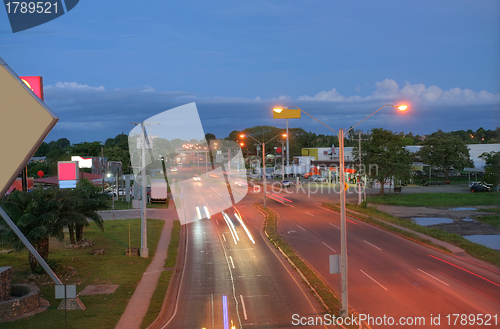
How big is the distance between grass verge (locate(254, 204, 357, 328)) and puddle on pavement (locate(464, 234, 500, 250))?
13.9 meters

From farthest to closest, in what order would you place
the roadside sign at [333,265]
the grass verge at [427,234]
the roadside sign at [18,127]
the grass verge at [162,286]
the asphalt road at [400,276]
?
the grass verge at [427,234], the asphalt road at [400,276], the grass verge at [162,286], the roadside sign at [333,265], the roadside sign at [18,127]

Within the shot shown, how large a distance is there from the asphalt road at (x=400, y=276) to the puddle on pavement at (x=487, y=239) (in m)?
5.18

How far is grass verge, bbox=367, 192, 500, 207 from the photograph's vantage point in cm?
4823

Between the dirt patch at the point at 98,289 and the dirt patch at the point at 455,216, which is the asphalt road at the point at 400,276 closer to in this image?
the dirt patch at the point at 455,216

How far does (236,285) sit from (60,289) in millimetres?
8281

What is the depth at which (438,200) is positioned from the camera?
5141cm

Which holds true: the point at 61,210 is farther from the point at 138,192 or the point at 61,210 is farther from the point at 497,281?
the point at 138,192

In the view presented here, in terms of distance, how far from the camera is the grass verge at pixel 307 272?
15409mm

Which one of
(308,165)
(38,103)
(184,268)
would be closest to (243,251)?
(184,268)

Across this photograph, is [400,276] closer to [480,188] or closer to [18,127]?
[18,127]

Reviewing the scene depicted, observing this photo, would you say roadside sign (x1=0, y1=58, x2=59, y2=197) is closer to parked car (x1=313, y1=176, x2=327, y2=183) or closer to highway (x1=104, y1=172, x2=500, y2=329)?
highway (x1=104, y1=172, x2=500, y2=329)

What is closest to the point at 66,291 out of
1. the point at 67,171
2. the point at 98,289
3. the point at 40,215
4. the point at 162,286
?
the point at 98,289

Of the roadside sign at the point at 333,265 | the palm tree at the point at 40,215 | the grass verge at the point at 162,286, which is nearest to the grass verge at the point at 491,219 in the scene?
the roadside sign at the point at 333,265

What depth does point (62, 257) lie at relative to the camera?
23891mm
